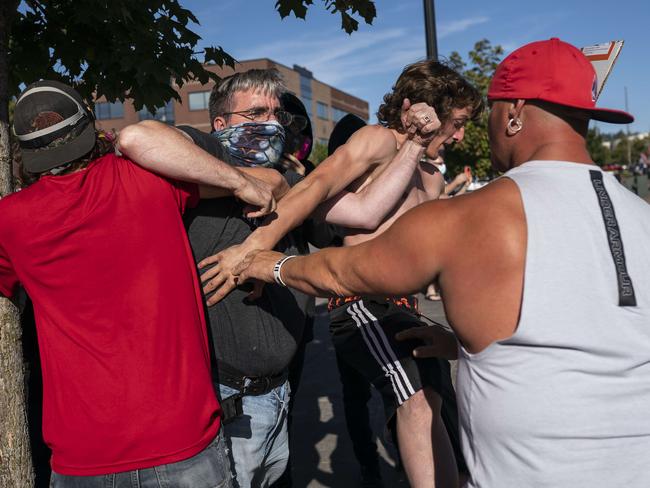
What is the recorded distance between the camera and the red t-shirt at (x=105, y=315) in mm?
1790

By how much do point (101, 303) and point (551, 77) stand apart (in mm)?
1316

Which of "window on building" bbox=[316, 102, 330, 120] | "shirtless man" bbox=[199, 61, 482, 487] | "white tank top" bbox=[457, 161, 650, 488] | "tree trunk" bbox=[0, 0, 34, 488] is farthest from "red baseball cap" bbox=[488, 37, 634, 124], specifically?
"window on building" bbox=[316, 102, 330, 120]

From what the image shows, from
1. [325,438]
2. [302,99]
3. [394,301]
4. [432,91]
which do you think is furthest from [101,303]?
[302,99]

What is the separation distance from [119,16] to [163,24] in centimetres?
30

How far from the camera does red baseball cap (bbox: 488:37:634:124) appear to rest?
5.60 feet

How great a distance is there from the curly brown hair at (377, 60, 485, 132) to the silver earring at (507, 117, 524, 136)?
1.47 m

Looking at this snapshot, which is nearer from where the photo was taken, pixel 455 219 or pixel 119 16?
pixel 455 219

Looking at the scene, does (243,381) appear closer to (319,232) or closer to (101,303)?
(101,303)

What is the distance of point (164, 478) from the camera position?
1.84 metres

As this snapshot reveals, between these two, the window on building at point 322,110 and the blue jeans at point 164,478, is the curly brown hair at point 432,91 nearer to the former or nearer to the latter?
the blue jeans at point 164,478

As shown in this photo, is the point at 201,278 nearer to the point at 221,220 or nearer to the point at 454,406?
the point at 221,220

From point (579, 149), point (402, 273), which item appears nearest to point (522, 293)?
point (402, 273)

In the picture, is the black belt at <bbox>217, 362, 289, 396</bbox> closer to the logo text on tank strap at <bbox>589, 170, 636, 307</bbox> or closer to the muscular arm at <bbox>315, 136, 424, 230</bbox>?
the muscular arm at <bbox>315, 136, 424, 230</bbox>

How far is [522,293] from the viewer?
61.2 inches
